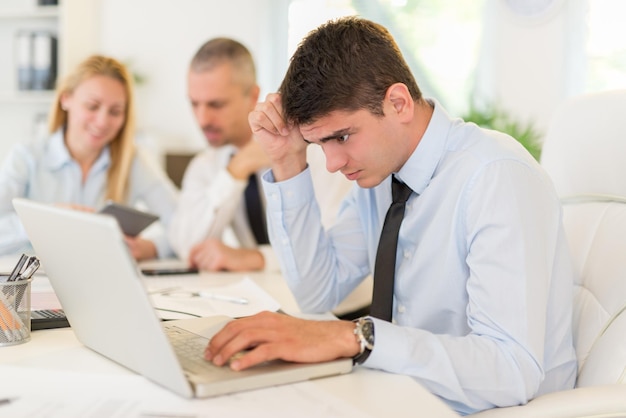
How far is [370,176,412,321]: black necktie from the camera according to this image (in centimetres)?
123

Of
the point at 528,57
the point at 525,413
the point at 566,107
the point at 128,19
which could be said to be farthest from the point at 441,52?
the point at 525,413

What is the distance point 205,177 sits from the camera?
2.35m

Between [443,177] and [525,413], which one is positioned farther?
[443,177]

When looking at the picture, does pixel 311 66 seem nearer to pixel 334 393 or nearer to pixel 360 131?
pixel 360 131

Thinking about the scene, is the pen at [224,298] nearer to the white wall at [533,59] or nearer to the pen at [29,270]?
the pen at [29,270]

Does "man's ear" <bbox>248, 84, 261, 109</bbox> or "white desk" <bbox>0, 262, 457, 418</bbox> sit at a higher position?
"man's ear" <bbox>248, 84, 261, 109</bbox>

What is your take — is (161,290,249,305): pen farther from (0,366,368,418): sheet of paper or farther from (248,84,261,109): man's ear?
(248,84,261,109): man's ear

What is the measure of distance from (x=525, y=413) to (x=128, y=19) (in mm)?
4007

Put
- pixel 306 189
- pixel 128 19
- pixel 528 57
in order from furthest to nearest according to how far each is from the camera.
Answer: pixel 128 19
pixel 528 57
pixel 306 189

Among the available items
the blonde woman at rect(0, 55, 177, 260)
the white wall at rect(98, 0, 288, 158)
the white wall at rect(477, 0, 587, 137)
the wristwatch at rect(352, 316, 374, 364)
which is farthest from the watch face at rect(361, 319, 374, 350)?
the white wall at rect(98, 0, 288, 158)

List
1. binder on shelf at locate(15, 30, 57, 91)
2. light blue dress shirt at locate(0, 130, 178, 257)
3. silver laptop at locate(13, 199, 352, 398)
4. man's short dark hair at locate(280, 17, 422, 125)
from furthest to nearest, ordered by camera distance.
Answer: binder on shelf at locate(15, 30, 57, 91) < light blue dress shirt at locate(0, 130, 178, 257) < man's short dark hair at locate(280, 17, 422, 125) < silver laptop at locate(13, 199, 352, 398)

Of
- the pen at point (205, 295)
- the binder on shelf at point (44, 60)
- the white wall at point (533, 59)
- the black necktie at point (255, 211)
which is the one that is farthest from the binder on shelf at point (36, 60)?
the pen at point (205, 295)

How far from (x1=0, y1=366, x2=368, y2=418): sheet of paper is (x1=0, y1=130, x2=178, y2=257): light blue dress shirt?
4.32 ft

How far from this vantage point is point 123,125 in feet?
7.79
